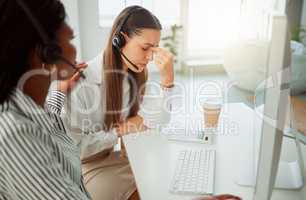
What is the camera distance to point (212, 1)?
9.62 ft

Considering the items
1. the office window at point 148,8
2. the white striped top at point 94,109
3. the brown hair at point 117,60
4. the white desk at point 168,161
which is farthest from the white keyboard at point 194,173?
the office window at point 148,8

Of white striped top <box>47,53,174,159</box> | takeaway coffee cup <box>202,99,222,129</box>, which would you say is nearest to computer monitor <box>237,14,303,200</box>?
takeaway coffee cup <box>202,99,222,129</box>

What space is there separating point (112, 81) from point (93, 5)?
92 cm

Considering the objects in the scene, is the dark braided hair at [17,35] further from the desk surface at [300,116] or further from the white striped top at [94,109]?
the desk surface at [300,116]

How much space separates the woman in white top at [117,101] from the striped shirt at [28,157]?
515 millimetres

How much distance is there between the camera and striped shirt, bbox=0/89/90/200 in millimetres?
617

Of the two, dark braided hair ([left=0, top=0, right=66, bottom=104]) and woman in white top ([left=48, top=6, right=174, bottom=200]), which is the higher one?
dark braided hair ([left=0, top=0, right=66, bottom=104])

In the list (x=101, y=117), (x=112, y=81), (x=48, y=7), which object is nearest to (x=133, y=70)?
(x=112, y=81)

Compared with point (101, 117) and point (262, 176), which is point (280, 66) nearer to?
point (262, 176)

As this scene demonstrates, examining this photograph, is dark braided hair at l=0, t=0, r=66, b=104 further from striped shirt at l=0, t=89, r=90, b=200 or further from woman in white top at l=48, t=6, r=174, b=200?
woman in white top at l=48, t=6, r=174, b=200

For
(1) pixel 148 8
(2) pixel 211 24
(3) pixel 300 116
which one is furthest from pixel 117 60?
(2) pixel 211 24

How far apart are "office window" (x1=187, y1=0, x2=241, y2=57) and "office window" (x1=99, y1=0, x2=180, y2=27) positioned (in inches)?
5.9

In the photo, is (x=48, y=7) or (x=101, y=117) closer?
(x=48, y=7)

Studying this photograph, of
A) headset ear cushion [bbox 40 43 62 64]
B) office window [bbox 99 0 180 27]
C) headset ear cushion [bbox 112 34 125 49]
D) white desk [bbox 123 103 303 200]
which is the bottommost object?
white desk [bbox 123 103 303 200]
